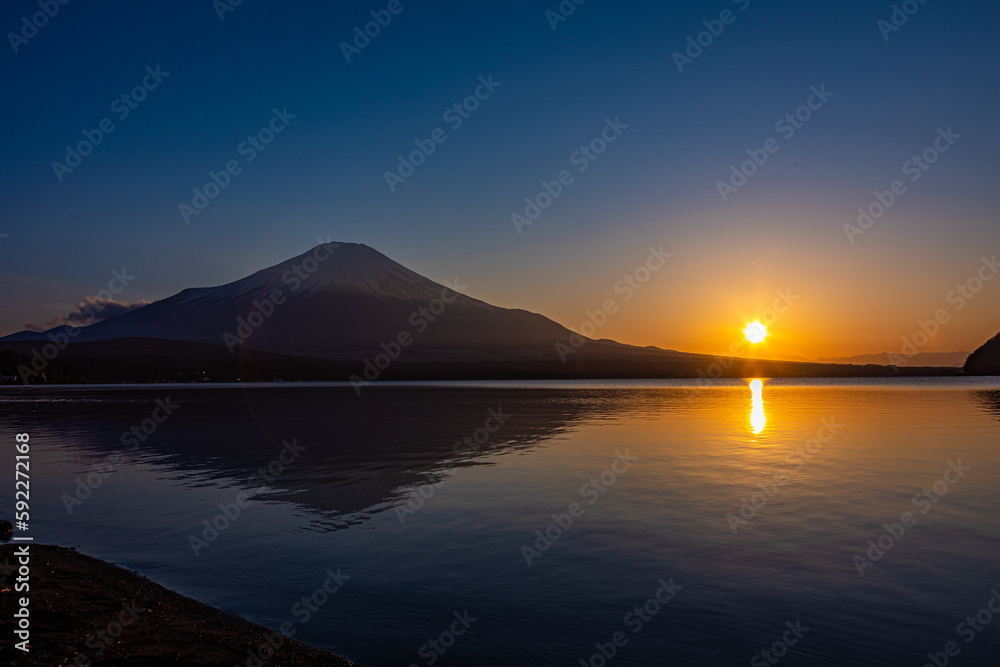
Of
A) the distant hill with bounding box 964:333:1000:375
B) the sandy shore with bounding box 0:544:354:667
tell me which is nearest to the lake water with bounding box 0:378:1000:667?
the sandy shore with bounding box 0:544:354:667

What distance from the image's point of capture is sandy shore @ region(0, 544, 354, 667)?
6906mm

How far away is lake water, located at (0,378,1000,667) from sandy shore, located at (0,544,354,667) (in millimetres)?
620

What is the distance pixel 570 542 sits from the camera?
1284 cm

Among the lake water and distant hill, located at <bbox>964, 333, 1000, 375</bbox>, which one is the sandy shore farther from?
distant hill, located at <bbox>964, 333, 1000, 375</bbox>

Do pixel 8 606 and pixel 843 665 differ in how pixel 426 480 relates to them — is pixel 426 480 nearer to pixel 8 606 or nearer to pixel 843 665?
pixel 8 606

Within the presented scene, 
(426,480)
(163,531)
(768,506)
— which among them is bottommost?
(163,531)

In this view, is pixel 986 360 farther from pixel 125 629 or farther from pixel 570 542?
pixel 125 629

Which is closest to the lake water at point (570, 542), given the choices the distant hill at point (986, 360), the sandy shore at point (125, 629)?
the sandy shore at point (125, 629)

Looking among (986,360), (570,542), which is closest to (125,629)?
(570,542)

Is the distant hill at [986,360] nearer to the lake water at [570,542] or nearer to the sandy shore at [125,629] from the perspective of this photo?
the lake water at [570,542]

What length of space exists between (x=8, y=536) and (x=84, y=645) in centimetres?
784

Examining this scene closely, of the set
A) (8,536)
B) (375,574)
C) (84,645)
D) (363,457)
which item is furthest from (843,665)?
(363,457)

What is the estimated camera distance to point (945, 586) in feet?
33.5

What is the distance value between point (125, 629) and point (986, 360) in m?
220
